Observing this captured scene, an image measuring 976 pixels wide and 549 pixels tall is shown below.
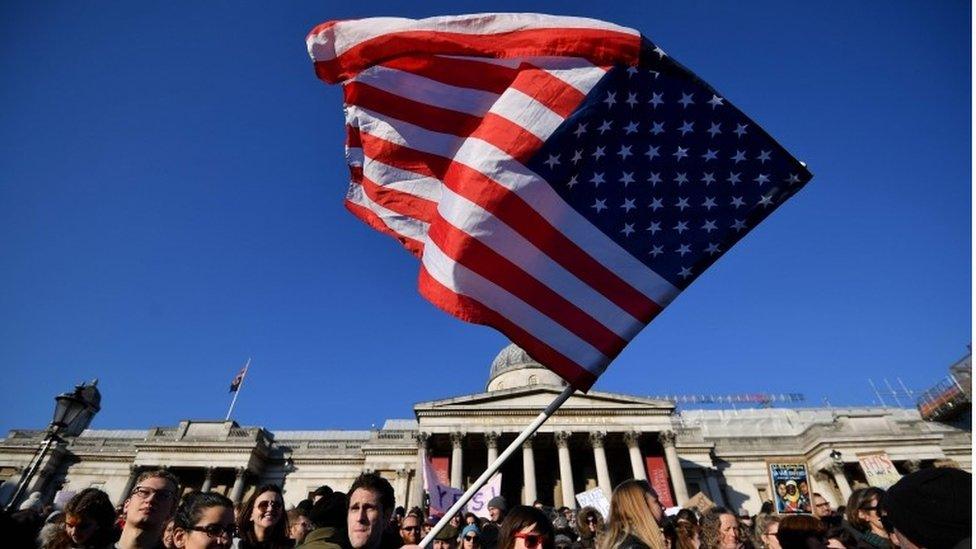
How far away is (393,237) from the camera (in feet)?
14.9

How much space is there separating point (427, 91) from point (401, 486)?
114ft

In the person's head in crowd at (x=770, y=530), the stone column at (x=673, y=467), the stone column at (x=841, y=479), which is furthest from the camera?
the stone column at (x=841, y=479)

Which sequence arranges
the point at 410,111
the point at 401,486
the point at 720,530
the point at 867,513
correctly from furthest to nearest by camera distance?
the point at 401,486 < the point at 867,513 < the point at 720,530 < the point at 410,111

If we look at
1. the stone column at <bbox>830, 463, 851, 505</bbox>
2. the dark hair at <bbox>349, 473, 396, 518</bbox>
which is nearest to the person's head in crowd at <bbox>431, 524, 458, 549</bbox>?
the dark hair at <bbox>349, 473, 396, 518</bbox>

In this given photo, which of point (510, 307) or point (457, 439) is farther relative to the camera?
point (457, 439)

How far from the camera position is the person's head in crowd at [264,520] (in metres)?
5.62

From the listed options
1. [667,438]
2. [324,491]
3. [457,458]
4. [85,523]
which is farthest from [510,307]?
[667,438]

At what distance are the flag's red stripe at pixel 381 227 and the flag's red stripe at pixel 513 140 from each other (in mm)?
1187

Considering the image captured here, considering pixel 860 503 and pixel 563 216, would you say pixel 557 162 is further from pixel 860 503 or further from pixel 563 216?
pixel 860 503

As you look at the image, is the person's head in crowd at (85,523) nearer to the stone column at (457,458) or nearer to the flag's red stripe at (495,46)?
the flag's red stripe at (495,46)

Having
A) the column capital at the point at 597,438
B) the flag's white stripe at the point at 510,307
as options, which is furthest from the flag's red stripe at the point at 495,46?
the column capital at the point at 597,438

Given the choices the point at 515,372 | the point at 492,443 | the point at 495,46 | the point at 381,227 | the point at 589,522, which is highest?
the point at 515,372

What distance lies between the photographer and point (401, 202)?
4426 mm

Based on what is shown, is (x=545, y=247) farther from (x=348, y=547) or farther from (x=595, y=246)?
(x=348, y=547)
